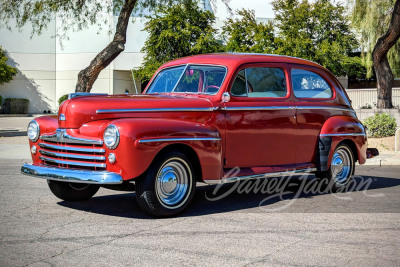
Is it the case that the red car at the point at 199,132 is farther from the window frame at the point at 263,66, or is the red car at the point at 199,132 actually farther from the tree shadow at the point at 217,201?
the tree shadow at the point at 217,201

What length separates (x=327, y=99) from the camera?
28.6 ft

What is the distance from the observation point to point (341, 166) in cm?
884

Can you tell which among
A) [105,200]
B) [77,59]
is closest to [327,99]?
[105,200]

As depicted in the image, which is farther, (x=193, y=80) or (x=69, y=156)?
(x=193, y=80)

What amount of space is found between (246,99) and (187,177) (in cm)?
151

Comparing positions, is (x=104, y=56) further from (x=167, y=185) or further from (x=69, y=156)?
(x=167, y=185)

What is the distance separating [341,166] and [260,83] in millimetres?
2148

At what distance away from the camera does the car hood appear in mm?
6492

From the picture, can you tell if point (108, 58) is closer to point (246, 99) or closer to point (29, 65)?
point (246, 99)

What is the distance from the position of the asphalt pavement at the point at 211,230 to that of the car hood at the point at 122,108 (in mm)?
1200

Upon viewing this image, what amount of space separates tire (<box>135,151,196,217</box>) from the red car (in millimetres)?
12

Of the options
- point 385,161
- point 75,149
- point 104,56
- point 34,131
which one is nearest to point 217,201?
point 75,149

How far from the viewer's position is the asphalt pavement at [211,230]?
16.0 ft

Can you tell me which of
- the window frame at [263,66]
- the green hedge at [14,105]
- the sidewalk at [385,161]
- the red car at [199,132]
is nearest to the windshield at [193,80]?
the red car at [199,132]
